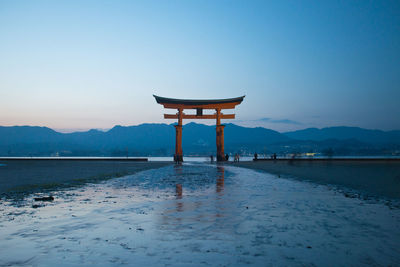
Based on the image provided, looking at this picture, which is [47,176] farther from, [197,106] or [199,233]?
[197,106]

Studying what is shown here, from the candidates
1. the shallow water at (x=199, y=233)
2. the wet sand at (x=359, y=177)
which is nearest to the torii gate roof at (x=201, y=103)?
the wet sand at (x=359, y=177)

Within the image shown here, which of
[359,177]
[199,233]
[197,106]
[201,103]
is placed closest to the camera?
[199,233]

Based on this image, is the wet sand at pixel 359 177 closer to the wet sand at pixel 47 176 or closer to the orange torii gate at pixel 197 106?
the wet sand at pixel 47 176

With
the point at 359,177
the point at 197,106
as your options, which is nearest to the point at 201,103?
the point at 197,106

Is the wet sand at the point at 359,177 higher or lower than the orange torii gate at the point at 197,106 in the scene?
lower

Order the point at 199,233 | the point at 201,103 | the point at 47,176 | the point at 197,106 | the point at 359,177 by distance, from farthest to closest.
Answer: the point at 197,106, the point at 201,103, the point at 47,176, the point at 359,177, the point at 199,233

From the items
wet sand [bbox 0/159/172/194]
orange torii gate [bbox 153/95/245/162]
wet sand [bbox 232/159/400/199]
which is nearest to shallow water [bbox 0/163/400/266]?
wet sand [bbox 232/159/400/199]

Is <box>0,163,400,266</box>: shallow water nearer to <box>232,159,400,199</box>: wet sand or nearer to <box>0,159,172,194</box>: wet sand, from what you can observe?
<box>232,159,400,199</box>: wet sand

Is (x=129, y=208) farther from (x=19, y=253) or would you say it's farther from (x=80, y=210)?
(x=19, y=253)

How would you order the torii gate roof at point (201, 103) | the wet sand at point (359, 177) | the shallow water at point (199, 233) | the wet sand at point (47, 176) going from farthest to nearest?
the torii gate roof at point (201, 103), the wet sand at point (47, 176), the wet sand at point (359, 177), the shallow water at point (199, 233)

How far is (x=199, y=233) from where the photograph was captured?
14.6 ft

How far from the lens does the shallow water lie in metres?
3.33

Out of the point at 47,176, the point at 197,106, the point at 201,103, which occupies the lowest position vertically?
the point at 47,176

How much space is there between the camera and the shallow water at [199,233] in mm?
3330
